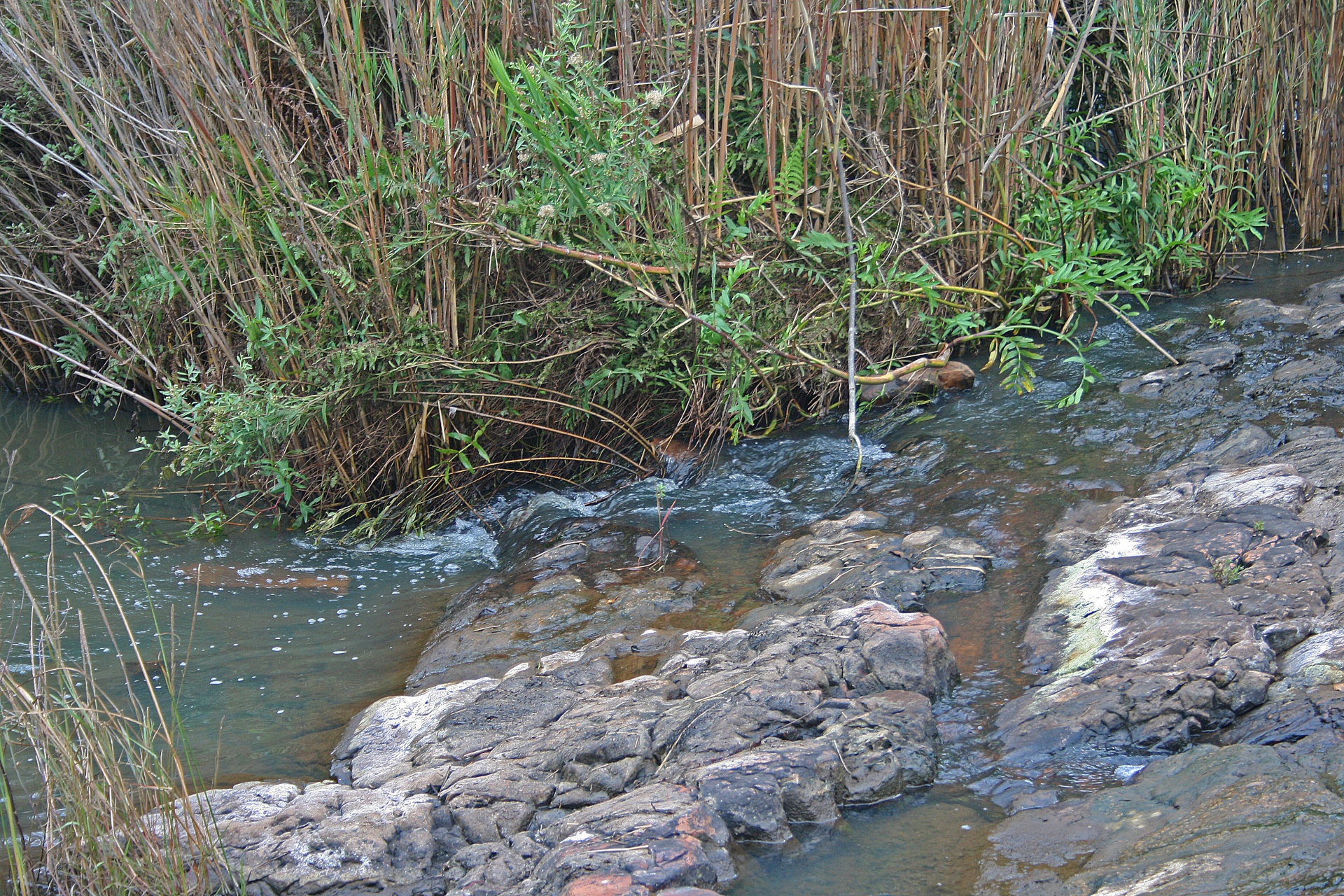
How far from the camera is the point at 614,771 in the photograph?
202 cm

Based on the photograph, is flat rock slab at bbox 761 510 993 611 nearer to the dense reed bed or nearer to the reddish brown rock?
the dense reed bed

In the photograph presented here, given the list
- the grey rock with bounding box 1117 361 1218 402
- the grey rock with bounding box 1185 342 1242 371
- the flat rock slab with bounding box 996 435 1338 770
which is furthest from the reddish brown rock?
the grey rock with bounding box 1185 342 1242 371

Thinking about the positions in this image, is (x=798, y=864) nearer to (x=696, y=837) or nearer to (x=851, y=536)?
(x=696, y=837)

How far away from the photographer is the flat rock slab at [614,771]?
1.78m

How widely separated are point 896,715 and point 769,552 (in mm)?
1229

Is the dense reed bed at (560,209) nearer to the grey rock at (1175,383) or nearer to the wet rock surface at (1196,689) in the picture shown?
the grey rock at (1175,383)

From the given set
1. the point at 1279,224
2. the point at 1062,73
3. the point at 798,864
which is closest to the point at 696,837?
the point at 798,864

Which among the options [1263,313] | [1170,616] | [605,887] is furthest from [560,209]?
[1263,313]

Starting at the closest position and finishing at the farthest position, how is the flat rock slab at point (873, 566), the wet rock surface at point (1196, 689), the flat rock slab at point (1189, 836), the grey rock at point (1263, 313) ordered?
the flat rock slab at point (1189, 836) → the wet rock surface at point (1196, 689) → the flat rock slab at point (873, 566) → the grey rock at point (1263, 313)

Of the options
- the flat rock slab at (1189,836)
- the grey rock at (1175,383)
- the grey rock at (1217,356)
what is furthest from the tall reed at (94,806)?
the grey rock at (1217,356)

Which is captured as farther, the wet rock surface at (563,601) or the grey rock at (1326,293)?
the grey rock at (1326,293)

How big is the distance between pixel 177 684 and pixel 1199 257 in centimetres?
460

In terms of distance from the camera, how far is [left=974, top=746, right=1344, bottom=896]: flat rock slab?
1465 mm

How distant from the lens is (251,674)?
2.94 meters
